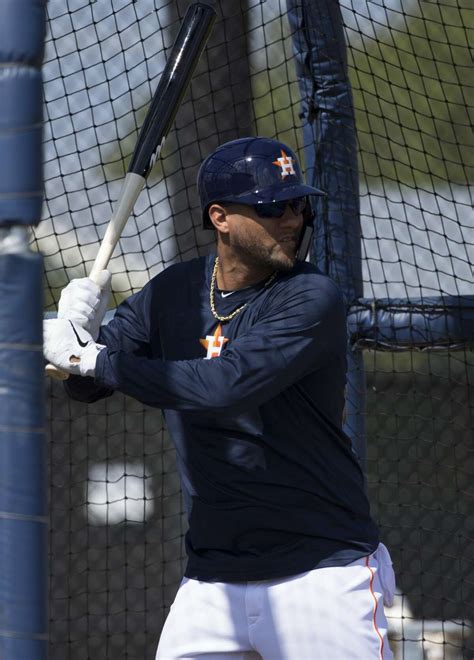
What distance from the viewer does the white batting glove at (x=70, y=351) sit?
236 cm

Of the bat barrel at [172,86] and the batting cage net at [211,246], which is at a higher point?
the bat barrel at [172,86]

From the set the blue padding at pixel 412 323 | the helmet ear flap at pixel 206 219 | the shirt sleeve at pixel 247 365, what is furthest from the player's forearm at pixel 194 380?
the blue padding at pixel 412 323

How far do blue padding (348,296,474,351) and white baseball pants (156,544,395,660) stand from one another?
122cm

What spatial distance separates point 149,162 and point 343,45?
109 cm

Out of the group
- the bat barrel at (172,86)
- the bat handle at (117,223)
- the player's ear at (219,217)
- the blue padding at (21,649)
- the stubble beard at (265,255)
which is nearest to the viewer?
the blue padding at (21,649)

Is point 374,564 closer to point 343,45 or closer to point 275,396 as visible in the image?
point 275,396

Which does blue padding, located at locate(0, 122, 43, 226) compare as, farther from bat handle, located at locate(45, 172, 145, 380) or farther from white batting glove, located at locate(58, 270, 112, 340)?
bat handle, located at locate(45, 172, 145, 380)

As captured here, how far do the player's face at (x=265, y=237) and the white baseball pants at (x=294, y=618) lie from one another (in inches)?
28.5

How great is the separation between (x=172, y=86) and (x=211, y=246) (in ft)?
4.71

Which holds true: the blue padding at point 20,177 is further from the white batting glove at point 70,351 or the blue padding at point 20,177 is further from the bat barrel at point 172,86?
the bat barrel at point 172,86

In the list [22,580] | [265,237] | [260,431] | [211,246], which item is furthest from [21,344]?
[211,246]

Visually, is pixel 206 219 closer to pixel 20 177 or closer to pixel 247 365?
pixel 247 365

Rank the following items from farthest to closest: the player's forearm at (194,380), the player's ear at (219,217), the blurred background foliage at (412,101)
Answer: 1. the blurred background foliage at (412,101)
2. the player's ear at (219,217)
3. the player's forearm at (194,380)

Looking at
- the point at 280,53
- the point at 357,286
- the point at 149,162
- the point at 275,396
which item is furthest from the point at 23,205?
the point at 280,53
